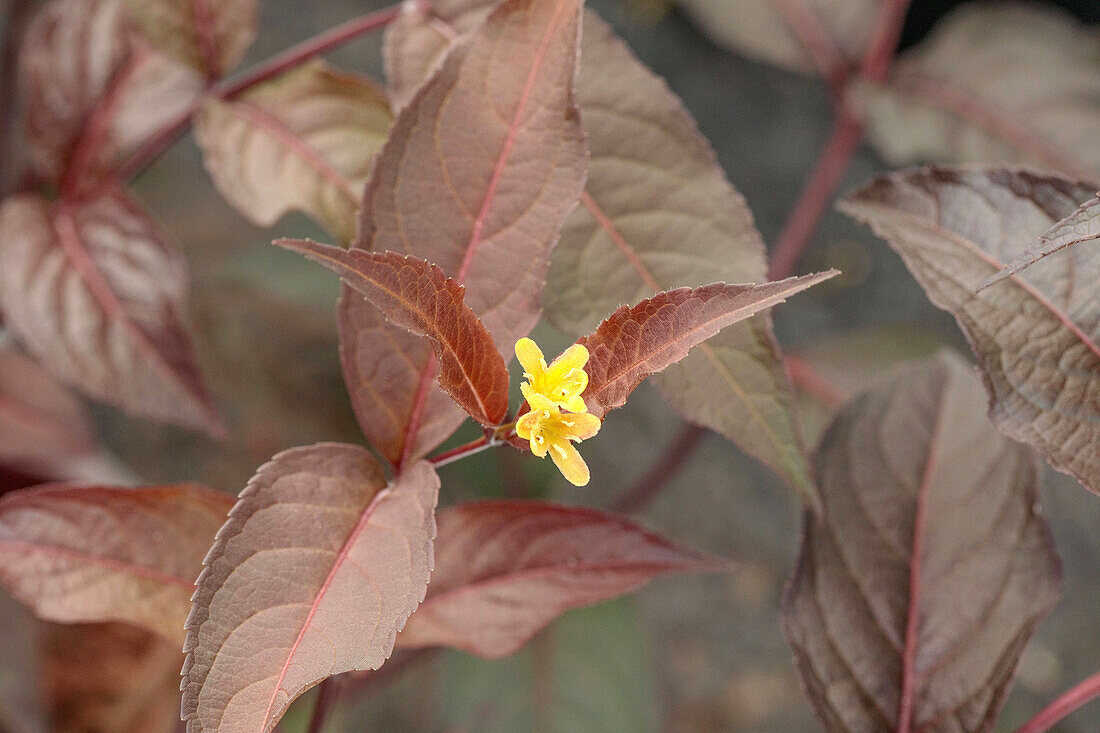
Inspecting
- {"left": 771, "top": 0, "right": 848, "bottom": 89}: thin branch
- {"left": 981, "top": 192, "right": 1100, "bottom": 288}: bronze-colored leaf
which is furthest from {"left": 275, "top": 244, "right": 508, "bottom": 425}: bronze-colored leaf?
{"left": 771, "top": 0, "right": 848, "bottom": 89}: thin branch

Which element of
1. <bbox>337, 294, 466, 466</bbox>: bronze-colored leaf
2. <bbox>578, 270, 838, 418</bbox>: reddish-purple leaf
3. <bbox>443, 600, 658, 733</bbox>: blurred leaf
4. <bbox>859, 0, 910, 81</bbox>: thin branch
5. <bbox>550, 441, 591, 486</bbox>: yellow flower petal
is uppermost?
<bbox>859, 0, 910, 81</bbox>: thin branch

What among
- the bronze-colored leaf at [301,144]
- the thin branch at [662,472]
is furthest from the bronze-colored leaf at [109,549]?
the thin branch at [662,472]

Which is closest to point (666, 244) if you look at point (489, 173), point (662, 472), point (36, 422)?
point (489, 173)

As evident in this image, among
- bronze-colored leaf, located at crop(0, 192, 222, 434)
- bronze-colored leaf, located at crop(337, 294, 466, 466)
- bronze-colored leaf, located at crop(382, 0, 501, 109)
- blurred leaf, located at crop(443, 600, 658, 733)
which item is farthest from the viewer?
blurred leaf, located at crop(443, 600, 658, 733)

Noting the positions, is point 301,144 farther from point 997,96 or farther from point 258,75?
point 997,96

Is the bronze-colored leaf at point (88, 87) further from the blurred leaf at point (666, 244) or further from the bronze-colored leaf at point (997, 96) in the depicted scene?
the bronze-colored leaf at point (997, 96)

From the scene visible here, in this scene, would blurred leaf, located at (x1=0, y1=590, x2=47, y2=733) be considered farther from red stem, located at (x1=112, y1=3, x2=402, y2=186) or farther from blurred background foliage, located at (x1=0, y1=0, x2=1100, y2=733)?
A: red stem, located at (x1=112, y1=3, x2=402, y2=186)
